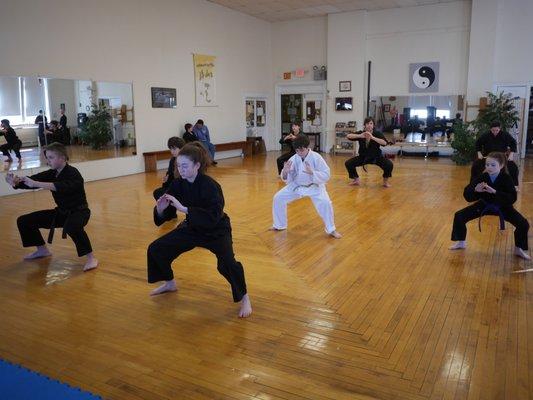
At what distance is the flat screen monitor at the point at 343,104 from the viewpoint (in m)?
14.3

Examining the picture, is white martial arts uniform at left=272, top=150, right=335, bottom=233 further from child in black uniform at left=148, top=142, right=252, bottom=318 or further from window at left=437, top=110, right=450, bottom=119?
window at left=437, top=110, right=450, bottom=119

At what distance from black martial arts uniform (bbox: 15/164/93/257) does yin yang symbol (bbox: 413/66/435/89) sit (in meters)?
11.4

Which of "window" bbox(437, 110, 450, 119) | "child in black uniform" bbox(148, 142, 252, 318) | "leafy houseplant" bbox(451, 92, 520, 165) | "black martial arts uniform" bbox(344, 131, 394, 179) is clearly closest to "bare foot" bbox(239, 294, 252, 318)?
"child in black uniform" bbox(148, 142, 252, 318)

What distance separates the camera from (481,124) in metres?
11.6

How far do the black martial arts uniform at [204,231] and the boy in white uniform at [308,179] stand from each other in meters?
2.09

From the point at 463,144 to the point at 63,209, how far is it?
9977mm

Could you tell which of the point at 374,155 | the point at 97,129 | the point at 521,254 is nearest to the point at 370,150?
the point at 374,155

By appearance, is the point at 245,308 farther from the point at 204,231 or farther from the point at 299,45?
the point at 299,45

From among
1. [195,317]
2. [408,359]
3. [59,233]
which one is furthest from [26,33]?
[408,359]

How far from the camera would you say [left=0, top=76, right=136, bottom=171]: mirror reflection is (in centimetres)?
835

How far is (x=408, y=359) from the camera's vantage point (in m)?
2.69

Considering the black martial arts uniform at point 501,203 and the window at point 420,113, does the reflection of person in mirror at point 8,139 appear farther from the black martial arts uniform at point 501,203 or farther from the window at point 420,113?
the window at point 420,113

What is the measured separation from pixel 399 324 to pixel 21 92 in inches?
311

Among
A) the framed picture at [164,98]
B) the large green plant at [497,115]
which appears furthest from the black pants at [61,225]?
the large green plant at [497,115]
